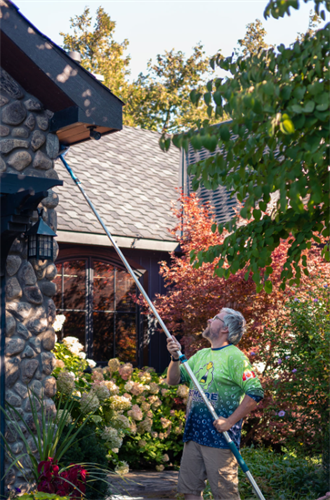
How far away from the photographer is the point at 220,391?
411 cm

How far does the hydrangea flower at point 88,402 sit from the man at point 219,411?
1.68 metres

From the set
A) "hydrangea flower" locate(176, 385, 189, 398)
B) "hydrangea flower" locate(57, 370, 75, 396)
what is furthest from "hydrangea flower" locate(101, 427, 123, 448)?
"hydrangea flower" locate(176, 385, 189, 398)

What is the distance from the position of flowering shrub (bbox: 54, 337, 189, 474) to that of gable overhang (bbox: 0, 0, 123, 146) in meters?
2.45

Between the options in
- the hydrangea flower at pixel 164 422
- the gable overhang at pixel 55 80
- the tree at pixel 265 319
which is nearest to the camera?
the gable overhang at pixel 55 80

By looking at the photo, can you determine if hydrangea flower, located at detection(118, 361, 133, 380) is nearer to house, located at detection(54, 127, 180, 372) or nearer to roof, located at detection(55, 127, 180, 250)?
house, located at detection(54, 127, 180, 372)

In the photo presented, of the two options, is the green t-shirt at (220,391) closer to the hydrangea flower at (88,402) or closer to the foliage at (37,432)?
the foliage at (37,432)

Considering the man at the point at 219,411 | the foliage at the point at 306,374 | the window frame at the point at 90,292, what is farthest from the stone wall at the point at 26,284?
the window frame at the point at 90,292

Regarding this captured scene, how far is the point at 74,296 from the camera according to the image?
886 centimetres

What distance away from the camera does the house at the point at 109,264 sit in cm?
873

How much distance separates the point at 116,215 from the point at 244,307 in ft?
9.83

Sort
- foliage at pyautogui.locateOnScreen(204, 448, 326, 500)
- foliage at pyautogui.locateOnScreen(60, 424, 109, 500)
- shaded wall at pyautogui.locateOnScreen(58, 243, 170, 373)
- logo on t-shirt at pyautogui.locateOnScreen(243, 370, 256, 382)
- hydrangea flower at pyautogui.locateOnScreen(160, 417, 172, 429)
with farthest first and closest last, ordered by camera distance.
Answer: shaded wall at pyautogui.locateOnScreen(58, 243, 170, 373) → hydrangea flower at pyautogui.locateOnScreen(160, 417, 172, 429) → foliage at pyautogui.locateOnScreen(204, 448, 326, 500) → foliage at pyautogui.locateOnScreen(60, 424, 109, 500) → logo on t-shirt at pyautogui.locateOnScreen(243, 370, 256, 382)

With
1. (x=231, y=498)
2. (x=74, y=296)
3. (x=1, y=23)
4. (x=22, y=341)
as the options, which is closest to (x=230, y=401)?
(x=231, y=498)

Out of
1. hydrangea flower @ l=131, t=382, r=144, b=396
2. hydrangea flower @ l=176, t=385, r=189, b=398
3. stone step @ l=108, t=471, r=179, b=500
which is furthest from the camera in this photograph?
hydrangea flower @ l=176, t=385, r=189, b=398

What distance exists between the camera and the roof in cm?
884
